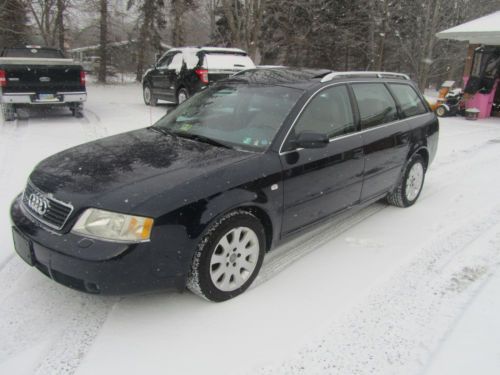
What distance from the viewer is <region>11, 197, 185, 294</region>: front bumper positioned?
253cm

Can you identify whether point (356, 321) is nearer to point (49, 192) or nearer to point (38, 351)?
point (38, 351)

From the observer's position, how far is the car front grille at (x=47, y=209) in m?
2.69

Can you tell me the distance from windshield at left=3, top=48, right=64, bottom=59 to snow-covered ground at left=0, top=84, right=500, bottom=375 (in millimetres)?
8710

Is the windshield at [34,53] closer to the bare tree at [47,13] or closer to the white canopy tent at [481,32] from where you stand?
the bare tree at [47,13]

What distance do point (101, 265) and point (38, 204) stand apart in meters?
0.79

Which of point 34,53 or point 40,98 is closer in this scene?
point 40,98

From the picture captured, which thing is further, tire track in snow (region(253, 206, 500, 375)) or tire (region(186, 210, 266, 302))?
tire (region(186, 210, 266, 302))

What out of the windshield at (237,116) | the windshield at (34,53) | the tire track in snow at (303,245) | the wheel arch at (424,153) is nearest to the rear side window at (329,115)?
the windshield at (237,116)

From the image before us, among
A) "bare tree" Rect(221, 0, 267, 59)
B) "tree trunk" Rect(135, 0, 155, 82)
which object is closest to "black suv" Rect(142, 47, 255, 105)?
"bare tree" Rect(221, 0, 267, 59)

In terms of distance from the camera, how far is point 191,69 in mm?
11742

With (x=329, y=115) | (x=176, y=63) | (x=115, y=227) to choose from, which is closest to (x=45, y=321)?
(x=115, y=227)

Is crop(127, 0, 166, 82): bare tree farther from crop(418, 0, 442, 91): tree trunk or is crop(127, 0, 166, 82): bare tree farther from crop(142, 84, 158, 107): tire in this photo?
crop(418, 0, 442, 91): tree trunk

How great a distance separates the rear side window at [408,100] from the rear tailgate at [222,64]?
6820mm

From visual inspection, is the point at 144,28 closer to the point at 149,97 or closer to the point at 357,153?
the point at 149,97
